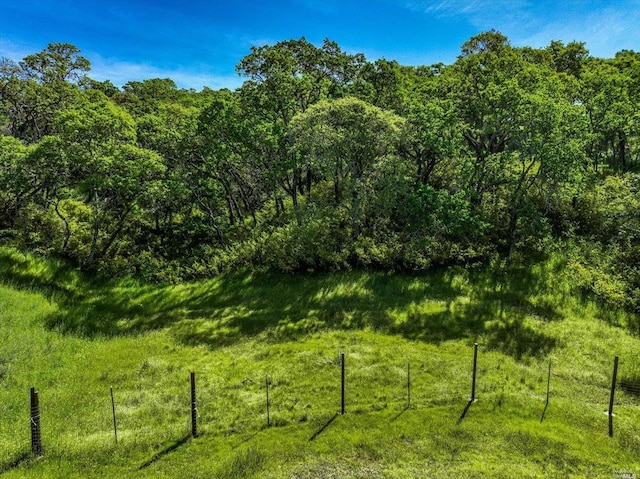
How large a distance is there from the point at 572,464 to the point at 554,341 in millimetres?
9110

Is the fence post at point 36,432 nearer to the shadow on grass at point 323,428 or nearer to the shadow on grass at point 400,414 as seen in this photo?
the shadow on grass at point 323,428

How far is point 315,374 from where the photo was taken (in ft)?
58.4

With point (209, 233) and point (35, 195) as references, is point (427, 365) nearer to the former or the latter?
point (209, 233)

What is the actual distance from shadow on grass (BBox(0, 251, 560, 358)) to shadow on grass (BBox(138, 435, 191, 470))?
7677 mm

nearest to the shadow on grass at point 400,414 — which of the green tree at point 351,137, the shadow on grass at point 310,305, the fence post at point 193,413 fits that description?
the shadow on grass at point 310,305

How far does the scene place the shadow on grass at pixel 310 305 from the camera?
72.1 feet

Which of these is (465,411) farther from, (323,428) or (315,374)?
(315,374)

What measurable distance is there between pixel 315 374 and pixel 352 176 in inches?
627

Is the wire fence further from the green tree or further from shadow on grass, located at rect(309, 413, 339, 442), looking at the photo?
the green tree

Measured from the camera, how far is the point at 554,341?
66.7 ft

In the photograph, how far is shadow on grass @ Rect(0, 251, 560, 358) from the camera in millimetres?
21969

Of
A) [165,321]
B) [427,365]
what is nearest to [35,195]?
[165,321]

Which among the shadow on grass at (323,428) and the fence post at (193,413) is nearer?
the shadow on grass at (323,428)

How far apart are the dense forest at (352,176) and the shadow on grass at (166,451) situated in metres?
16.0
